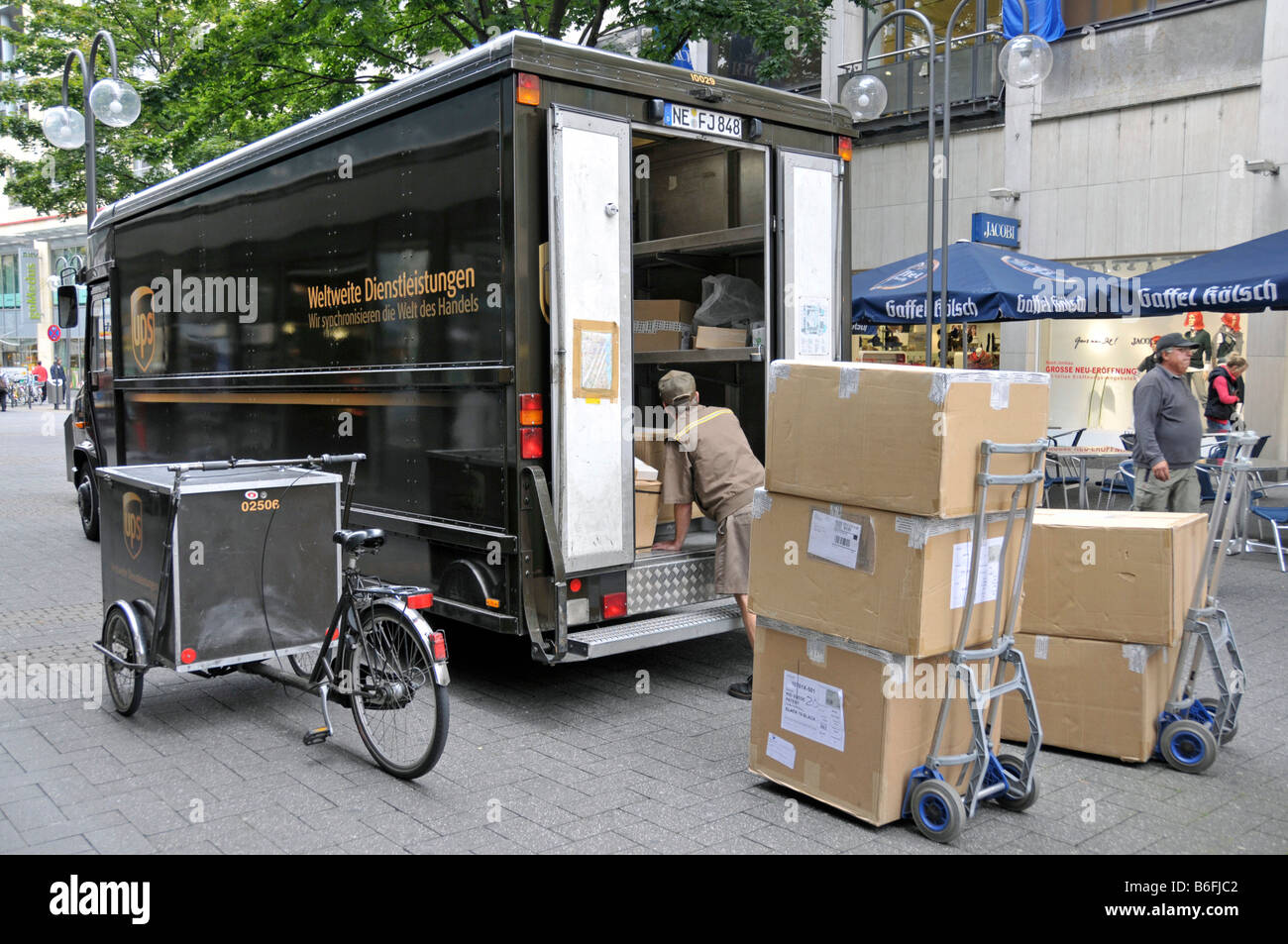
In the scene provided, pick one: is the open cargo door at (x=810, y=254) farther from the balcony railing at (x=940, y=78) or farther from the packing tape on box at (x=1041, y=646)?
the balcony railing at (x=940, y=78)

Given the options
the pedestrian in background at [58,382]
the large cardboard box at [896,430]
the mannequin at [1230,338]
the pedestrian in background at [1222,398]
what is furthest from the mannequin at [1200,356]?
the pedestrian in background at [58,382]

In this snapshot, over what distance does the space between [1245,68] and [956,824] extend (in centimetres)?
1354

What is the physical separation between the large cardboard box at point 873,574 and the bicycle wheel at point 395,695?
145cm

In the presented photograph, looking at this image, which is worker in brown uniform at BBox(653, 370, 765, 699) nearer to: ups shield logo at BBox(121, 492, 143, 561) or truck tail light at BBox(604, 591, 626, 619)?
truck tail light at BBox(604, 591, 626, 619)

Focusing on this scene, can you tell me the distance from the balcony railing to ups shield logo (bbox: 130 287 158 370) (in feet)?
35.2

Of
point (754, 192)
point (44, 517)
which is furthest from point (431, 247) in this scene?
point (44, 517)

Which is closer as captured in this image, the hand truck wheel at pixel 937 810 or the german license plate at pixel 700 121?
the hand truck wheel at pixel 937 810

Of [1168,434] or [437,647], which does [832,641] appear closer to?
[437,647]

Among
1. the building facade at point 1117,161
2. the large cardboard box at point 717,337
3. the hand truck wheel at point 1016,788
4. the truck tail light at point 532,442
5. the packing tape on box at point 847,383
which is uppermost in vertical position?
the building facade at point 1117,161

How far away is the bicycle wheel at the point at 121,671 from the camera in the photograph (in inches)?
224

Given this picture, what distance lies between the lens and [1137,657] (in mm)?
4797

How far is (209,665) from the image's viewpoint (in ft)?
17.9

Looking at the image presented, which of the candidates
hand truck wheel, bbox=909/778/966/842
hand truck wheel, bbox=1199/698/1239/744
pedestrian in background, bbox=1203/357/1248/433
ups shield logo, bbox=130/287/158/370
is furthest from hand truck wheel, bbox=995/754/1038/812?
pedestrian in background, bbox=1203/357/1248/433
